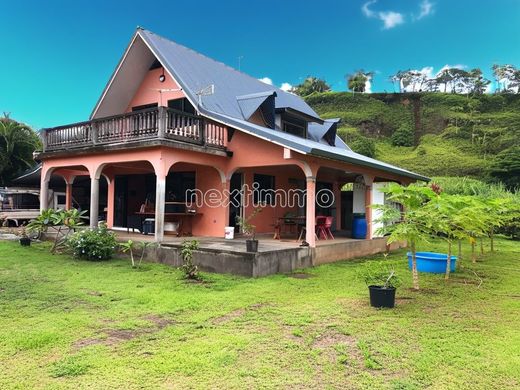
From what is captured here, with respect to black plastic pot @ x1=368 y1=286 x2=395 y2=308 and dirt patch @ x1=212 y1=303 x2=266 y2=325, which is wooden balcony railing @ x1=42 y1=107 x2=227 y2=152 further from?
black plastic pot @ x1=368 y1=286 x2=395 y2=308

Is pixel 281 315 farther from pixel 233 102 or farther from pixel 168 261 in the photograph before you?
pixel 233 102

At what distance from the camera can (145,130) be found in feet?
35.5

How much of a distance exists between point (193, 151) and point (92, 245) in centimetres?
353

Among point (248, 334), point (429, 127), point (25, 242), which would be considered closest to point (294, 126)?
point (25, 242)

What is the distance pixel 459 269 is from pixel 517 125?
51402 mm

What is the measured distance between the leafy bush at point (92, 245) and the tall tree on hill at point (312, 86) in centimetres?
6462

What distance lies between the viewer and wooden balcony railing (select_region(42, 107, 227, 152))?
1055 centimetres

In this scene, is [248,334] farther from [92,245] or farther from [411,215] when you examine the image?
[92,245]

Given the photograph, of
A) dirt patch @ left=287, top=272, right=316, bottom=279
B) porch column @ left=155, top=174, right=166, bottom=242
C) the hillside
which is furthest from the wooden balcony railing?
the hillside

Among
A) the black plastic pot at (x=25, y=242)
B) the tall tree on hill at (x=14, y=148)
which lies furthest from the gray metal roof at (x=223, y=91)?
the tall tree on hill at (x=14, y=148)

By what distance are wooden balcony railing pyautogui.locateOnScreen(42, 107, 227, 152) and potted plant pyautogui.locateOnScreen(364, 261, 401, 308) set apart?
6.12 metres

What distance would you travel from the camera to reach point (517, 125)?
52375 millimetres

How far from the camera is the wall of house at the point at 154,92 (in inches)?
550

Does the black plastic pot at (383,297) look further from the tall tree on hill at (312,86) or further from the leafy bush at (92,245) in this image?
the tall tree on hill at (312,86)
